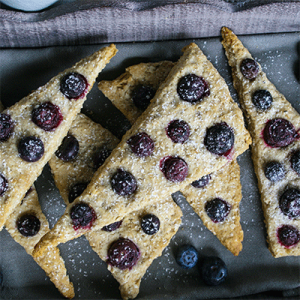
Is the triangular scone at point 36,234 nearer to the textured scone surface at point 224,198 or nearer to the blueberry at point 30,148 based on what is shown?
the blueberry at point 30,148

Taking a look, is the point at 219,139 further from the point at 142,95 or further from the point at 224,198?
the point at 142,95

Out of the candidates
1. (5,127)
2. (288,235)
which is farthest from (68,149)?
(288,235)

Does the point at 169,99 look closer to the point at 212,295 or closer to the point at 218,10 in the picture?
the point at 218,10


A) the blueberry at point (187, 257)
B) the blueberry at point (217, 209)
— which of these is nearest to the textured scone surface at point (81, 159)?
the blueberry at point (217, 209)

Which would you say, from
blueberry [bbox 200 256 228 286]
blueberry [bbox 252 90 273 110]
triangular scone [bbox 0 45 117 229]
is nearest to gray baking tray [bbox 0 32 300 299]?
blueberry [bbox 200 256 228 286]

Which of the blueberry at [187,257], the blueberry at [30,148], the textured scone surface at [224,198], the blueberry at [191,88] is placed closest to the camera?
the blueberry at [30,148]

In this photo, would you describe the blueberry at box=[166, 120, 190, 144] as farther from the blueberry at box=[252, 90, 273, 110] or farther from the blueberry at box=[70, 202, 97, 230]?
the blueberry at box=[70, 202, 97, 230]
